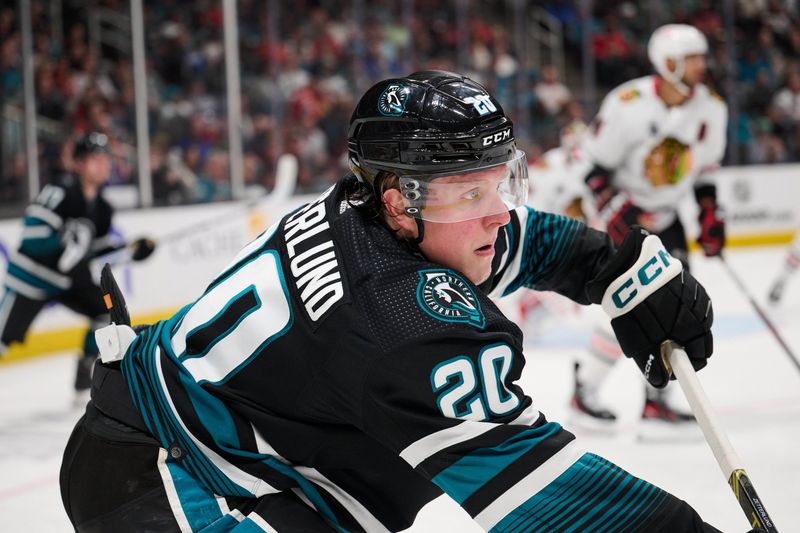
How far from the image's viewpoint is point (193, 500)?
4.72 ft

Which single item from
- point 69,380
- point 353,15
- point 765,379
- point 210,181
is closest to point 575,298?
point 765,379

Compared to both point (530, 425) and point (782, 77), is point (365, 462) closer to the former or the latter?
point (530, 425)

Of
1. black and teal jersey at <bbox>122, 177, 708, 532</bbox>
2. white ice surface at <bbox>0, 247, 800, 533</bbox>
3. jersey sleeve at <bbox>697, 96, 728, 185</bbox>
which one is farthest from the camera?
jersey sleeve at <bbox>697, 96, 728, 185</bbox>

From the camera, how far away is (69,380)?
474 cm

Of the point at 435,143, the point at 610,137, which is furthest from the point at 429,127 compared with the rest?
the point at 610,137

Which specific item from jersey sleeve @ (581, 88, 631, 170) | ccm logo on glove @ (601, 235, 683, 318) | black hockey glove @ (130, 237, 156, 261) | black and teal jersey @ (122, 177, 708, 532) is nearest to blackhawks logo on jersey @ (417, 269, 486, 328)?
black and teal jersey @ (122, 177, 708, 532)

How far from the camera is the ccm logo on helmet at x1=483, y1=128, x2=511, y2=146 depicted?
1337mm

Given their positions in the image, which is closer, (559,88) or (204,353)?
(204,353)

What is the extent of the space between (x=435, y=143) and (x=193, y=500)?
0.58 metres

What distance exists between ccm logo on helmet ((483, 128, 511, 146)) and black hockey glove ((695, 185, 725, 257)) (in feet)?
7.83

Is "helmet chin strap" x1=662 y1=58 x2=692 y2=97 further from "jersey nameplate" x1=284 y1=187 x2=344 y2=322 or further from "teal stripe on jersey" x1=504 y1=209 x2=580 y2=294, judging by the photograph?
"jersey nameplate" x1=284 y1=187 x2=344 y2=322

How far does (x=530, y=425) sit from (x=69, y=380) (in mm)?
3870

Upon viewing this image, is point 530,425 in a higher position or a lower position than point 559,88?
higher

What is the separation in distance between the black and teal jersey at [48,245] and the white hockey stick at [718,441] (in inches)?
128
